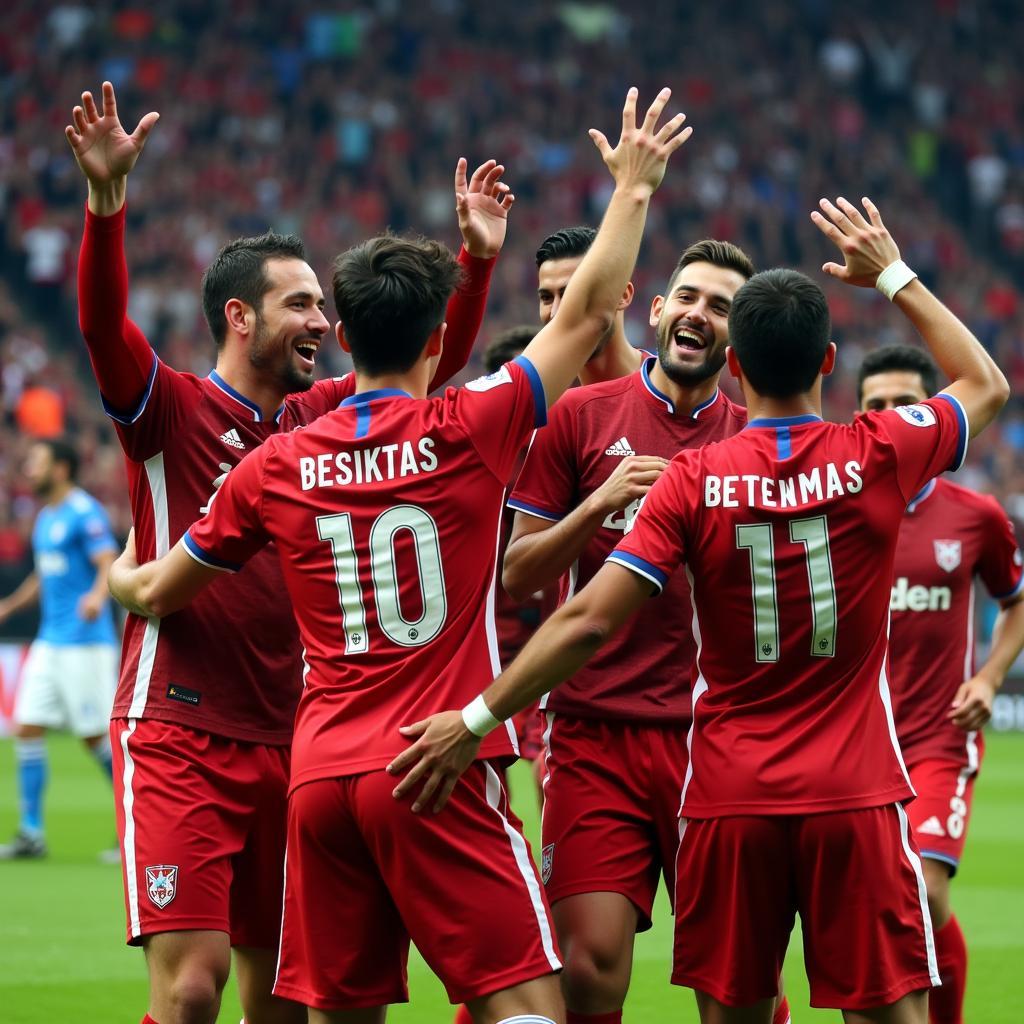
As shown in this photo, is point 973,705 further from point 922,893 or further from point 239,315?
point 239,315

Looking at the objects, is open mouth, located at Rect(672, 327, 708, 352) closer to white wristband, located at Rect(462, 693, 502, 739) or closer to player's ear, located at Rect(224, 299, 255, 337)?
player's ear, located at Rect(224, 299, 255, 337)

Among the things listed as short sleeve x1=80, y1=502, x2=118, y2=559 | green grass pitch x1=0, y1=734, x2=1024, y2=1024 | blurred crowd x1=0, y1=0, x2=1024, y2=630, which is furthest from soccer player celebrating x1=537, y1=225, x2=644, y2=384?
blurred crowd x1=0, y1=0, x2=1024, y2=630

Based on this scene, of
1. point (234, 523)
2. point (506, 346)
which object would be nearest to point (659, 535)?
point (234, 523)

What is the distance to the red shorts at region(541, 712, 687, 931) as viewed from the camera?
4941 millimetres

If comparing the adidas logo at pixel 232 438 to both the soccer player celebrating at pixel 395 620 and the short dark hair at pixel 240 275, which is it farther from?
the soccer player celebrating at pixel 395 620

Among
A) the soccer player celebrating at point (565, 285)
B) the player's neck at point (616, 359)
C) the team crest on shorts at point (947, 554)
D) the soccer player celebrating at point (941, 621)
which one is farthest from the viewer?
the team crest on shorts at point (947, 554)

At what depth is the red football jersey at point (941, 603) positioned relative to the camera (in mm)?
6699

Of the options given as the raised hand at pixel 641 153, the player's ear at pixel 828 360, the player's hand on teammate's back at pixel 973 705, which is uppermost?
the raised hand at pixel 641 153

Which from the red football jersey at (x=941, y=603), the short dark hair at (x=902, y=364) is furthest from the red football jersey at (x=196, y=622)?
the short dark hair at (x=902, y=364)

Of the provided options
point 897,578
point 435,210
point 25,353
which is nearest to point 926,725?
point 897,578

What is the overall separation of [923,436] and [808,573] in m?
0.46

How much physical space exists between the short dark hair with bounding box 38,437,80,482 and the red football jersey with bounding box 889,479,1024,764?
6.49 metres

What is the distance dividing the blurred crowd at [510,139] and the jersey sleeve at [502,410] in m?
18.8

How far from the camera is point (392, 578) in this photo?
396cm
